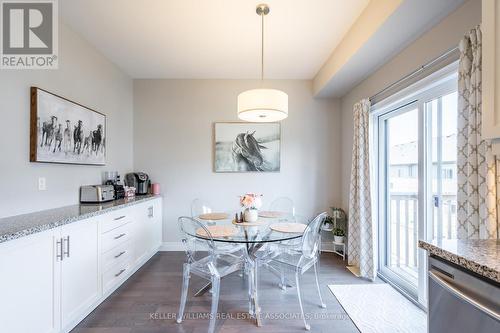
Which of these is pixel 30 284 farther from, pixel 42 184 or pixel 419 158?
pixel 419 158

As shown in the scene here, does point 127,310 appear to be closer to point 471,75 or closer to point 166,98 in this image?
point 166,98

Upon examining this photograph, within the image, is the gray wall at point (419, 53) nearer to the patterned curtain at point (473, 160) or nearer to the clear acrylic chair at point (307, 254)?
the patterned curtain at point (473, 160)

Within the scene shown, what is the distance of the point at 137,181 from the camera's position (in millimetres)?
3561

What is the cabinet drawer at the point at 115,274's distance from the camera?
230cm

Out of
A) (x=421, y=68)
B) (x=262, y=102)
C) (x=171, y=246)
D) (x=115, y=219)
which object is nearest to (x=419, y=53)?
(x=421, y=68)

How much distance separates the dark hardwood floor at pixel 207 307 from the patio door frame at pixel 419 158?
550 mm

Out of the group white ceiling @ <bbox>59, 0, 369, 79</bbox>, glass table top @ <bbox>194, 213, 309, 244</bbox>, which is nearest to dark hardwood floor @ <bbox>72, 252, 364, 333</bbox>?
glass table top @ <bbox>194, 213, 309, 244</bbox>

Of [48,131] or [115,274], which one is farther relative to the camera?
[115,274]

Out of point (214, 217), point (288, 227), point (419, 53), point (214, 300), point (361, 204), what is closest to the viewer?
point (214, 300)

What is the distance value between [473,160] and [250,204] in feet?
5.59

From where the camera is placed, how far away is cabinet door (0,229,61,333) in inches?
53.8

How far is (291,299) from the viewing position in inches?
93.4

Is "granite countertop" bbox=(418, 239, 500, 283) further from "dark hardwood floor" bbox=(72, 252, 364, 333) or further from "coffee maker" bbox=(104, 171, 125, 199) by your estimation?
"coffee maker" bbox=(104, 171, 125, 199)

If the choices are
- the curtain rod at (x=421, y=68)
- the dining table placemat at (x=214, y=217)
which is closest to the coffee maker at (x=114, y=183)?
the dining table placemat at (x=214, y=217)
